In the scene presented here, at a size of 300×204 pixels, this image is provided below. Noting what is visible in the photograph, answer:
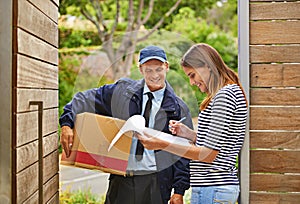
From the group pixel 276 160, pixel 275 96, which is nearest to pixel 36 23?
pixel 275 96

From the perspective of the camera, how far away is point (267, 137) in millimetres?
2473

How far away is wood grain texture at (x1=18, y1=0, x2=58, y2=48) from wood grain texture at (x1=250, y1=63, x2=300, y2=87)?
36.5 inches

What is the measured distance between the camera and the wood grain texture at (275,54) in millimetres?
2471

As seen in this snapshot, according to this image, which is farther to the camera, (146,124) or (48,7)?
(146,124)

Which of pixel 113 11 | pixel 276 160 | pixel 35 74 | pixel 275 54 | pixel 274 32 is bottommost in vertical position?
pixel 276 160

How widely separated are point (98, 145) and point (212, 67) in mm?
656

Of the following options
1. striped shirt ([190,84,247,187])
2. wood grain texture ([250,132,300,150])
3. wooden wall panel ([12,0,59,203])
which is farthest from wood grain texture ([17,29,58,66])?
wood grain texture ([250,132,300,150])

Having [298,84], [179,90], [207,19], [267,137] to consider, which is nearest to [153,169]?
[179,90]

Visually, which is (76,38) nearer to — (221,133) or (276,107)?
(276,107)

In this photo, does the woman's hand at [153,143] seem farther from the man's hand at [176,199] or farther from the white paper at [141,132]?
the man's hand at [176,199]

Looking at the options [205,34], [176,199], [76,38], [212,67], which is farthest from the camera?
[205,34]

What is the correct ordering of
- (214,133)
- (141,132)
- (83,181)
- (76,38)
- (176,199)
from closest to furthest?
1. (214,133)
2. (141,132)
3. (176,199)
4. (83,181)
5. (76,38)

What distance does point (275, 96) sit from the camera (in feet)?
8.13

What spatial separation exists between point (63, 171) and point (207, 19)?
367cm
